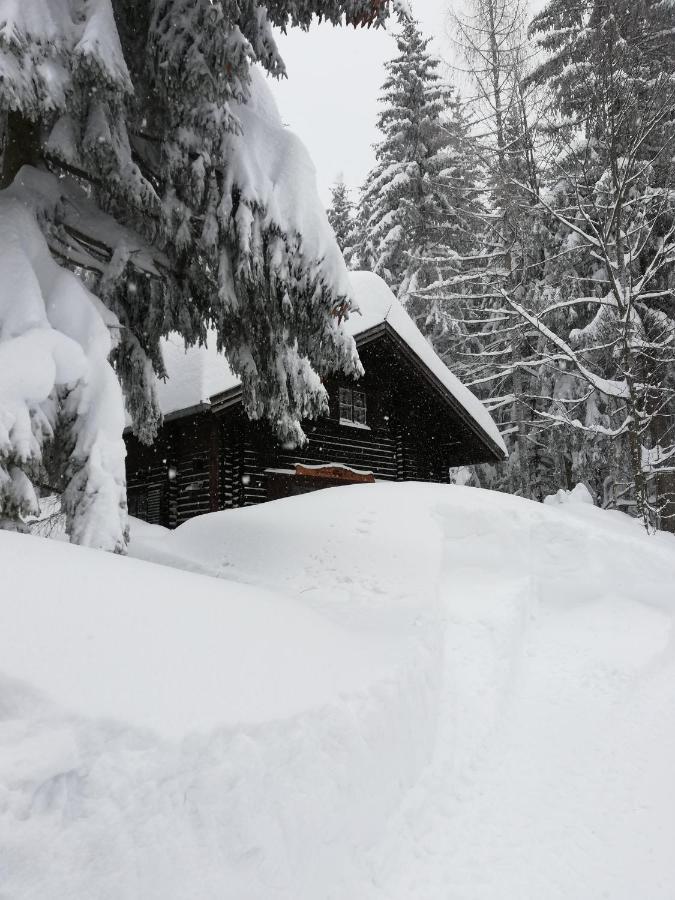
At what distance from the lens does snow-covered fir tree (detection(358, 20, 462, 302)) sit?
22.3 meters

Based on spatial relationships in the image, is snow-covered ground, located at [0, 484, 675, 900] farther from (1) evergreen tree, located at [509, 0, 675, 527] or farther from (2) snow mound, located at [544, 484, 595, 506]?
(2) snow mound, located at [544, 484, 595, 506]

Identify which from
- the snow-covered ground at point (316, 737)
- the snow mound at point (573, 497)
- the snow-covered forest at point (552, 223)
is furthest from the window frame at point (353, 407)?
the snow-covered ground at point (316, 737)

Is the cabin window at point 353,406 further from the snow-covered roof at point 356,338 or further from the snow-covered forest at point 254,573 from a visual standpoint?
the snow-covered forest at point 254,573

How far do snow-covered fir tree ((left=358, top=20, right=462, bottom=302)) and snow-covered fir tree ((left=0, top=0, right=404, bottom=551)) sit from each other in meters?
16.6

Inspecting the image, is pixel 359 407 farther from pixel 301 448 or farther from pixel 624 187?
pixel 624 187

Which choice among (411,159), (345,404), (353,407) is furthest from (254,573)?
(411,159)

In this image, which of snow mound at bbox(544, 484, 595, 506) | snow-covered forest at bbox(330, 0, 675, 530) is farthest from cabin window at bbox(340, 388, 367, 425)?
snow mound at bbox(544, 484, 595, 506)

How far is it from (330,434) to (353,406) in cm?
100

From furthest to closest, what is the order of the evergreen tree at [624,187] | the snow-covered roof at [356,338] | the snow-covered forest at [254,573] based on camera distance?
the evergreen tree at [624,187]
the snow-covered roof at [356,338]
the snow-covered forest at [254,573]

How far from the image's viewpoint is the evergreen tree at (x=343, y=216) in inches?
1206

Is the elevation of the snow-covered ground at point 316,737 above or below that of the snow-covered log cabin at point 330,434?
below

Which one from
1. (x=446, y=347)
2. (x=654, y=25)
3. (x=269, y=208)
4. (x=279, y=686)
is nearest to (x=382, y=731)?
(x=279, y=686)

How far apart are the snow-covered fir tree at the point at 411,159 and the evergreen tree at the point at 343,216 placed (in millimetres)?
6891

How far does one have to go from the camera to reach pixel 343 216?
32.4m
